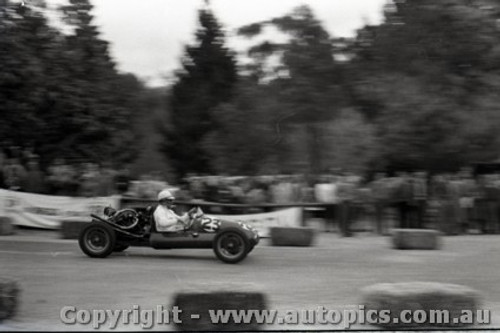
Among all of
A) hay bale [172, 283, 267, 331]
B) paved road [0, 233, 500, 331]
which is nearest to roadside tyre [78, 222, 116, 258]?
paved road [0, 233, 500, 331]

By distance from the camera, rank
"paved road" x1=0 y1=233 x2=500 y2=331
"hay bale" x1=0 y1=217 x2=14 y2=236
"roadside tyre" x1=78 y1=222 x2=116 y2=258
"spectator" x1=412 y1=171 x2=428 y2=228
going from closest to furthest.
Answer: "paved road" x1=0 y1=233 x2=500 y2=331 < "roadside tyre" x1=78 y1=222 x2=116 y2=258 < "hay bale" x1=0 y1=217 x2=14 y2=236 < "spectator" x1=412 y1=171 x2=428 y2=228

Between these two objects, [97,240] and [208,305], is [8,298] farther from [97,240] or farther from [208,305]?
[97,240]

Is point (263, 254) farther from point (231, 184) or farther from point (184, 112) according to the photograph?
point (184, 112)

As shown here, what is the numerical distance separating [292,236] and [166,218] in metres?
3.81

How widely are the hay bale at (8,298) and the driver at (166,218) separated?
510 cm

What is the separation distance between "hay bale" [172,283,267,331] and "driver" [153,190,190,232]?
5.38m

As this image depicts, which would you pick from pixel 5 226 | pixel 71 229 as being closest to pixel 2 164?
pixel 5 226

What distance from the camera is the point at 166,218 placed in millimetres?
13797

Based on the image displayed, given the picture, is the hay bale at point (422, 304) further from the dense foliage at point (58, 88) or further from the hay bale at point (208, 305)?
the dense foliage at point (58, 88)

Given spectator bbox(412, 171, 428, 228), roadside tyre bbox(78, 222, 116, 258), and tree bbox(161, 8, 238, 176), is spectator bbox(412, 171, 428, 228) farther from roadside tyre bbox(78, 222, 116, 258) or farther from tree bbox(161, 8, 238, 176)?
tree bbox(161, 8, 238, 176)

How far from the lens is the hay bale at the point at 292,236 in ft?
54.7

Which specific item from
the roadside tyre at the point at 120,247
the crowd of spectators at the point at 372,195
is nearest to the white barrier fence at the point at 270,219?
the crowd of spectators at the point at 372,195

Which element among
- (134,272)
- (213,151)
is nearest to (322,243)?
(134,272)

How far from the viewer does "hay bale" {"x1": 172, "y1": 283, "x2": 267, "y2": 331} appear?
835 centimetres
